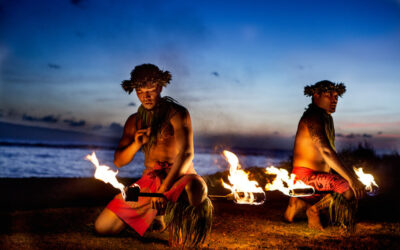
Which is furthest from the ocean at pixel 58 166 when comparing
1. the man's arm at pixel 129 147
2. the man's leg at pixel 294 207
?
the man's arm at pixel 129 147

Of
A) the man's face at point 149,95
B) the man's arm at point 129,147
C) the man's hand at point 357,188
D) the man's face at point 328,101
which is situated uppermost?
the man's face at point 328,101

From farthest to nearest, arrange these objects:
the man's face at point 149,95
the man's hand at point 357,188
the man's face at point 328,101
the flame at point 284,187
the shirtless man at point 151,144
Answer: the man's face at point 328,101 < the flame at point 284,187 < the man's hand at point 357,188 < the man's face at point 149,95 < the shirtless man at point 151,144

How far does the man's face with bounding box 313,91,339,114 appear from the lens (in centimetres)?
527

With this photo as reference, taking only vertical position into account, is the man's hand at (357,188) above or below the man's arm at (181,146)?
below

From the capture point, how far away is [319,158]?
512 centimetres

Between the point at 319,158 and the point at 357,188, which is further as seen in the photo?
the point at 319,158

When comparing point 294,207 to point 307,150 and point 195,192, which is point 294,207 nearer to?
point 307,150

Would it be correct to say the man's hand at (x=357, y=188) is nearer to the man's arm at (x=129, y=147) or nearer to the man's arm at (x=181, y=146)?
the man's arm at (x=181, y=146)

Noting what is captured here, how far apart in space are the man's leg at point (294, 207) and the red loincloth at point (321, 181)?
168mm

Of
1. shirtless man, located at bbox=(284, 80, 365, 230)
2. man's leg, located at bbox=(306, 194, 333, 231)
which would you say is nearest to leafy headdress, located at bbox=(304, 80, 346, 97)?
shirtless man, located at bbox=(284, 80, 365, 230)

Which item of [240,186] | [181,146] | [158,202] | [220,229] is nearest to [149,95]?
[181,146]

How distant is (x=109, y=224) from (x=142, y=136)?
118 cm

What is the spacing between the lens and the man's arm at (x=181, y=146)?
392 cm

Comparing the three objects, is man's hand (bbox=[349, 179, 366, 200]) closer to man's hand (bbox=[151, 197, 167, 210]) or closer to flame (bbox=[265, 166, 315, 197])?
flame (bbox=[265, 166, 315, 197])
